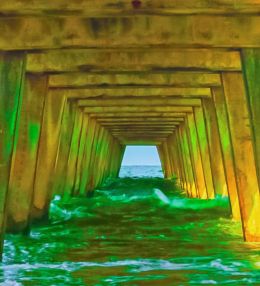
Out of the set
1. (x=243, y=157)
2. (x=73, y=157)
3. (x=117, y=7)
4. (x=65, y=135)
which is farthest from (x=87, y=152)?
(x=117, y=7)

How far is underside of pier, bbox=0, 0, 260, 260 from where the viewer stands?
23.6 feet

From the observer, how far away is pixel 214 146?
1443 centimetres

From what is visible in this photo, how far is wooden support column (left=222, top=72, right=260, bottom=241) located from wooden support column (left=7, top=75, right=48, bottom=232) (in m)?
2.99

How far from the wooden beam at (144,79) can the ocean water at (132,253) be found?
2.65 metres

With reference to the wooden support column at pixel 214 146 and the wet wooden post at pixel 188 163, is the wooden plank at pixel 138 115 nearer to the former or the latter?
the wet wooden post at pixel 188 163

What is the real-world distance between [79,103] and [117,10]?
8.97m

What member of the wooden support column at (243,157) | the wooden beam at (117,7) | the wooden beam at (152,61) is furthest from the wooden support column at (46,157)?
the wooden beam at (117,7)

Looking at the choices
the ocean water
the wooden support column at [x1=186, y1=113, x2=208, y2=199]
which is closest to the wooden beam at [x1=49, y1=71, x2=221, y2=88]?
the ocean water

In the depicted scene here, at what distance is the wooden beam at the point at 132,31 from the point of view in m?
7.38

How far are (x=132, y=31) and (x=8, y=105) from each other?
5.58 feet

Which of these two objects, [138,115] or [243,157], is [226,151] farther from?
[138,115]

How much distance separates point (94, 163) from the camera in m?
26.8

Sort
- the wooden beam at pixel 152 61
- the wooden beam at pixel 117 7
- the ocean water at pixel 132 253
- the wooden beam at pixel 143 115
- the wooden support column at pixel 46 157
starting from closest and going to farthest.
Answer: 1. the wooden beam at pixel 117 7
2. the ocean water at pixel 132 253
3. the wooden beam at pixel 152 61
4. the wooden support column at pixel 46 157
5. the wooden beam at pixel 143 115

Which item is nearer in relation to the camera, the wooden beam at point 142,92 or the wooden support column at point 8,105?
the wooden support column at point 8,105
